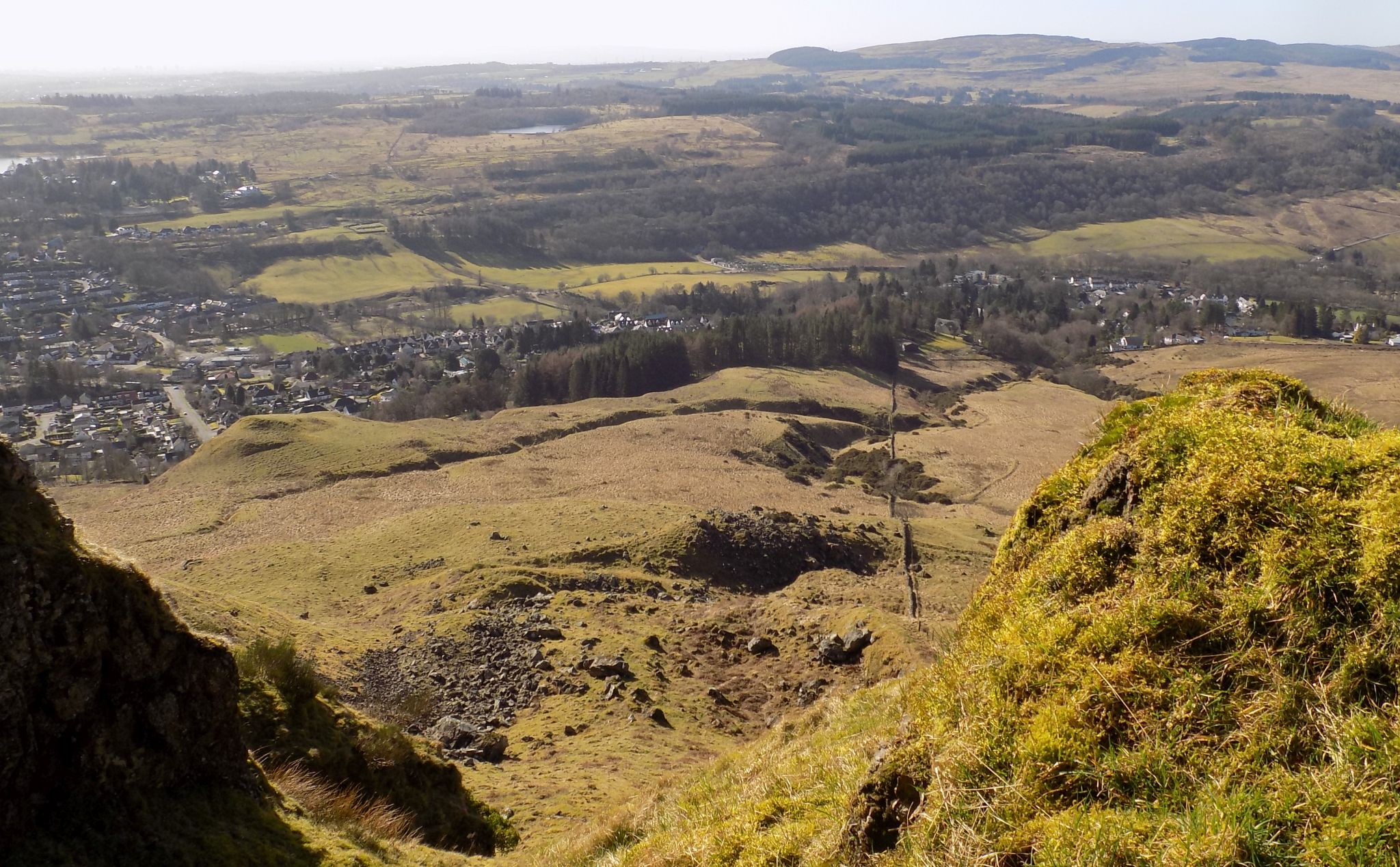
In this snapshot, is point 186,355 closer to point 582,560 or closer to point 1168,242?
point 582,560

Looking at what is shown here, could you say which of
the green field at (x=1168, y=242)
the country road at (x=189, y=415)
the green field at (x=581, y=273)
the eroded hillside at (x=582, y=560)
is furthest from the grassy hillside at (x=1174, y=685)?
the green field at (x=1168, y=242)

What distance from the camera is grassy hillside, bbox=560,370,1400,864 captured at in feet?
13.1

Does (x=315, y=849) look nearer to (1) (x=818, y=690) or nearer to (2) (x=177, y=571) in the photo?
(1) (x=818, y=690)

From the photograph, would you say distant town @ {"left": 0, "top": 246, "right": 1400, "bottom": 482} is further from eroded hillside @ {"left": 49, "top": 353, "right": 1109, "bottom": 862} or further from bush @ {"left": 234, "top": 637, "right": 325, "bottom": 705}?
bush @ {"left": 234, "top": 637, "right": 325, "bottom": 705}

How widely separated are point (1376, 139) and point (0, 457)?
22902 cm

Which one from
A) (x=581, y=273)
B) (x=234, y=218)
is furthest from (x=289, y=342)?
(x=234, y=218)

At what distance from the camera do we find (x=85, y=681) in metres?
6.41

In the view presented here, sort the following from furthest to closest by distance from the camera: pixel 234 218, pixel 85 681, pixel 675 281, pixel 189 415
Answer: pixel 234 218, pixel 675 281, pixel 189 415, pixel 85 681

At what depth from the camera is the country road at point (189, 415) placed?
58.3 metres

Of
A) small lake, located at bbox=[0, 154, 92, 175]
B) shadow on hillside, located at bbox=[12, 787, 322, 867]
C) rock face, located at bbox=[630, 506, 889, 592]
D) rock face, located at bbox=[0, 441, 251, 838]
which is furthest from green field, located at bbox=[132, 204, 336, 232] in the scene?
shadow on hillside, located at bbox=[12, 787, 322, 867]

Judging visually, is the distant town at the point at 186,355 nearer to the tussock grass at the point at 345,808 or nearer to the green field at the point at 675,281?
the green field at the point at 675,281

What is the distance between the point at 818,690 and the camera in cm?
1778

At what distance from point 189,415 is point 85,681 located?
6403 centimetres

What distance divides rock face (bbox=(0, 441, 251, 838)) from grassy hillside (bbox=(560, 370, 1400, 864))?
145 inches
